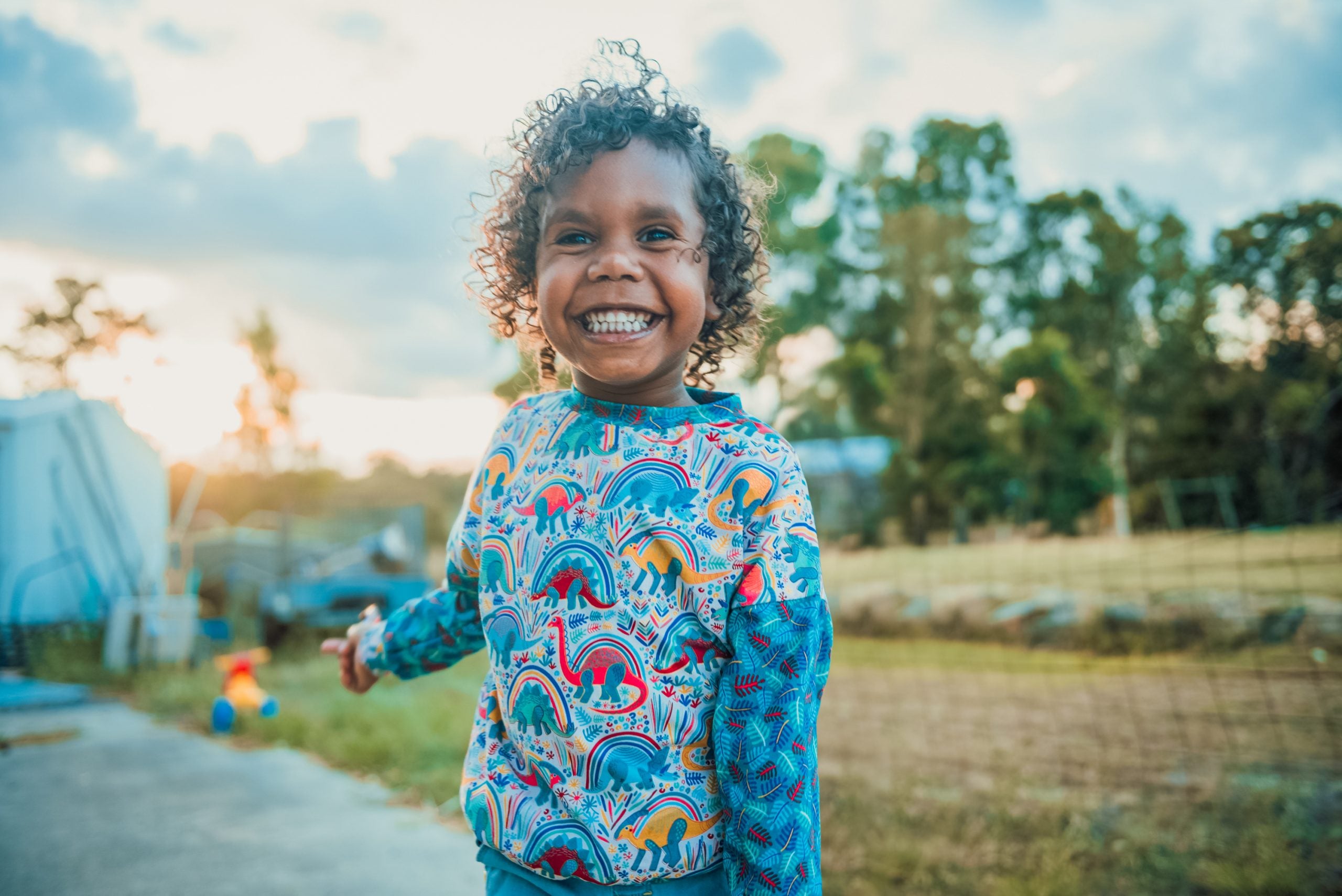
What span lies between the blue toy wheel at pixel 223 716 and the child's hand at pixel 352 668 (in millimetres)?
3517

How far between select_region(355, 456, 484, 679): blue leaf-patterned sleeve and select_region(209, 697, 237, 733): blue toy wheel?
363 centimetres

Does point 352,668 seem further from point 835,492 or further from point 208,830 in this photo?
point 835,492

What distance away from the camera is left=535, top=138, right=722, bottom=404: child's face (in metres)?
1.18

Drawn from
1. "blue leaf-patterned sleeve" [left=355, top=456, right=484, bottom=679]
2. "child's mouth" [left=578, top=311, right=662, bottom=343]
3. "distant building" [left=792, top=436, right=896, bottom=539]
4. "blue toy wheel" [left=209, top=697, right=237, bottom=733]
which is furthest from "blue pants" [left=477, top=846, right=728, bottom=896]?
"distant building" [left=792, top=436, right=896, bottom=539]

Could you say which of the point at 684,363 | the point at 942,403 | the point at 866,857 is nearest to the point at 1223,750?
the point at 866,857

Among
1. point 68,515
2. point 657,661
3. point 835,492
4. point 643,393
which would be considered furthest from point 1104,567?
point 68,515

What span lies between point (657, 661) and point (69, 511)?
8.60 metres

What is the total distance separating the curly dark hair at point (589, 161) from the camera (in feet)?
4.05

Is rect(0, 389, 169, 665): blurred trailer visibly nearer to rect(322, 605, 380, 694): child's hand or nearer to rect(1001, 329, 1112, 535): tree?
rect(322, 605, 380, 694): child's hand

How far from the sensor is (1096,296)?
25.5m

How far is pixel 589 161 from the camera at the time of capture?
1207mm

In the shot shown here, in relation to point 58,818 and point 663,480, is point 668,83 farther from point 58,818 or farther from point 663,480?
point 58,818

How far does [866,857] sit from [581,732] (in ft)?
5.38

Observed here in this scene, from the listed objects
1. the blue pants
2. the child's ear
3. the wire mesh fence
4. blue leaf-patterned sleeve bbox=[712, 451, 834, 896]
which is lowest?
the wire mesh fence
